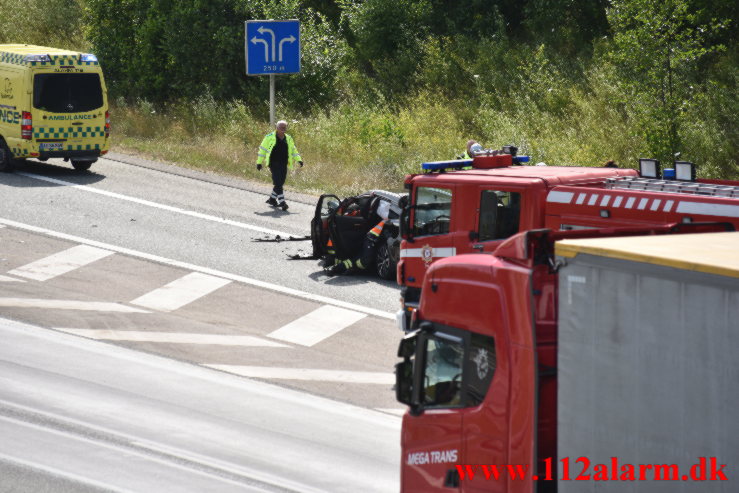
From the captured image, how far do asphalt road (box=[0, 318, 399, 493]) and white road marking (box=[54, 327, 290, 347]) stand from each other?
53 cm

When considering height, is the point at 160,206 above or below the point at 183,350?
above

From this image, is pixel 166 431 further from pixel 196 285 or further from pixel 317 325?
pixel 196 285

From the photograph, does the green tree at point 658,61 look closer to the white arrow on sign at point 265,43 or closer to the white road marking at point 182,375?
the white arrow on sign at point 265,43

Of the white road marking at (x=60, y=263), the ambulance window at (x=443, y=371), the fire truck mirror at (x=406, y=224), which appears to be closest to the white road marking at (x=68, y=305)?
the white road marking at (x=60, y=263)

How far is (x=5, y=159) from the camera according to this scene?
23500mm

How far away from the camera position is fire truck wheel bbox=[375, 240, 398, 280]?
662 inches

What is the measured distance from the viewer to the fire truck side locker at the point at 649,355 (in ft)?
17.1

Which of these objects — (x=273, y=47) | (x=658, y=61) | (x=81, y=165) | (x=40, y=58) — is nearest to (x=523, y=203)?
(x=658, y=61)

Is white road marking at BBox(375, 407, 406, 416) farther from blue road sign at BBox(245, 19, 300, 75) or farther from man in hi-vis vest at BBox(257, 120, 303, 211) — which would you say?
blue road sign at BBox(245, 19, 300, 75)

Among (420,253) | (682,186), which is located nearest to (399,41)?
(420,253)

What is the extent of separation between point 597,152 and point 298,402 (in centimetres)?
1392

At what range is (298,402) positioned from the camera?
12156 millimetres

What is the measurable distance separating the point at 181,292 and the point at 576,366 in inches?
435

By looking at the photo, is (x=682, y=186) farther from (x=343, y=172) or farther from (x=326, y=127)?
(x=326, y=127)
